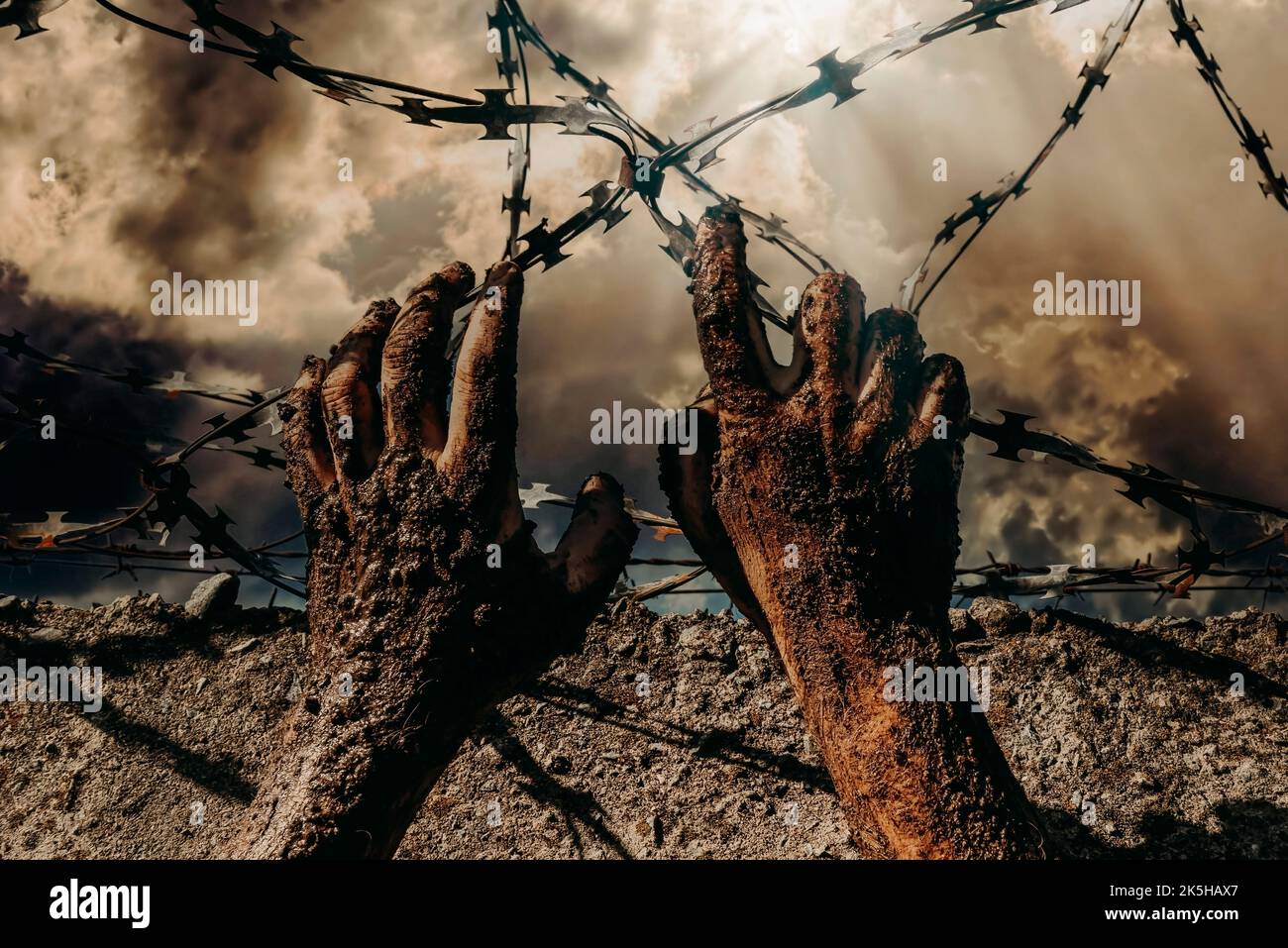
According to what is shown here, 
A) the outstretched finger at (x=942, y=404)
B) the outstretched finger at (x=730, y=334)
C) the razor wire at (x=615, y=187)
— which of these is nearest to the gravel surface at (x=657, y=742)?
the razor wire at (x=615, y=187)

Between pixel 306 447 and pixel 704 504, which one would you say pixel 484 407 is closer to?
pixel 306 447

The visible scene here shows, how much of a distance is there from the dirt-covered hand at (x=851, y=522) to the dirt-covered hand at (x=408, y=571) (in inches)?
23.7

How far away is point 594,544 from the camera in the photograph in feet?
10.4

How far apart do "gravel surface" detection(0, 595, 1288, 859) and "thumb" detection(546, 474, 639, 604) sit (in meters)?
2.20

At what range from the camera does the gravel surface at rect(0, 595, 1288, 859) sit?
456 cm

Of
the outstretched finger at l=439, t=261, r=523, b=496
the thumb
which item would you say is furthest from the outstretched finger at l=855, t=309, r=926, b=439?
the outstretched finger at l=439, t=261, r=523, b=496

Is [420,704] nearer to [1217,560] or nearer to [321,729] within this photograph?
[321,729]

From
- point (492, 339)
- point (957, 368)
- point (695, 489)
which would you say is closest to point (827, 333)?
point (957, 368)

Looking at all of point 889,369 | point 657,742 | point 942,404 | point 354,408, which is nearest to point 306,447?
point 354,408

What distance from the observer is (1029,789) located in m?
4.62

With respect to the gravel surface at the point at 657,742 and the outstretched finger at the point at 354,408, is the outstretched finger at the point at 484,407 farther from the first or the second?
the gravel surface at the point at 657,742

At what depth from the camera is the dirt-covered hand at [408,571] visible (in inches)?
107

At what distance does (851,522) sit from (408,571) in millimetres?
1406
